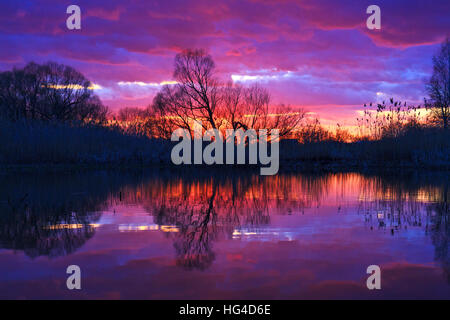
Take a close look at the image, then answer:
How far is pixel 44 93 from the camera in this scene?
5312cm

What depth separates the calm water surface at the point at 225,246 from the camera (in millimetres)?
4641

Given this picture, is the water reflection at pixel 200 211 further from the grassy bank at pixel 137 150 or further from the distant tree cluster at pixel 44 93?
the distant tree cluster at pixel 44 93

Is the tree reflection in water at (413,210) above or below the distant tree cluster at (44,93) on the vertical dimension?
below

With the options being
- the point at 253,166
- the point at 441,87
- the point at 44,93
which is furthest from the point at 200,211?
the point at 44,93

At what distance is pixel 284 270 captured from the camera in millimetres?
5234

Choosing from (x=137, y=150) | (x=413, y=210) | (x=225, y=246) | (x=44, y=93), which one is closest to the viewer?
(x=225, y=246)

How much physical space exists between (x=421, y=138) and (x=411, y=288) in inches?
844

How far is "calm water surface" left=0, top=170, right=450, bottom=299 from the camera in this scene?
4641 millimetres

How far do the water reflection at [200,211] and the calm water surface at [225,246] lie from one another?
0.09 feet

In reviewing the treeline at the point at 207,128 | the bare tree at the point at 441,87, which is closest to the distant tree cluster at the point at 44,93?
the treeline at the point at 207,128

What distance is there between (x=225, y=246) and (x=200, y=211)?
10.7 ft

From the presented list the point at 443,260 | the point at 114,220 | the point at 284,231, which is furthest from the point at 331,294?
the point at 114,220

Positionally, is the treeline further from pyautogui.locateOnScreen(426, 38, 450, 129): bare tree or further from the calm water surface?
the calm water surface

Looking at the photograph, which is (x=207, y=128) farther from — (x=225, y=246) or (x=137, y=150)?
(x=225, y=246)
